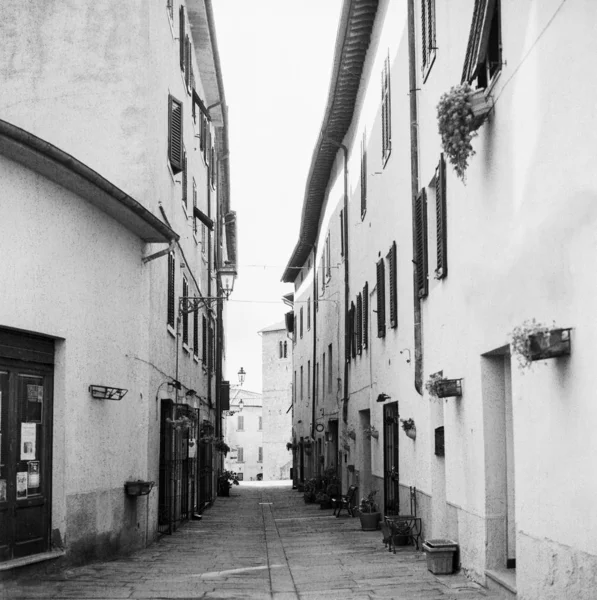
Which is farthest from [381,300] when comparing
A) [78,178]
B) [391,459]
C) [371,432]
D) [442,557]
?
[78,178]

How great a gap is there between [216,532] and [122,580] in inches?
294

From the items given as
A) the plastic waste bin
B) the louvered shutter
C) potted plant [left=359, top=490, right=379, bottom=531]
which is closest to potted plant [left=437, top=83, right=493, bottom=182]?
the plastic waste bin

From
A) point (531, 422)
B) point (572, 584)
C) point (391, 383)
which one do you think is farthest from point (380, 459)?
point (572, 584)

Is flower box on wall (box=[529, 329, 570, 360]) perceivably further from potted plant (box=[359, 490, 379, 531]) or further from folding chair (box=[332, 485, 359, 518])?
folding chair (box=[332, 485, 359, 518])

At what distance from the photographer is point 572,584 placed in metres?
6.96

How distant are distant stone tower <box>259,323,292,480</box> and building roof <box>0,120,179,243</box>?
5449cm

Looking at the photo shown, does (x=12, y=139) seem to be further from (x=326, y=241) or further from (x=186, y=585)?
(x=326, y=241)

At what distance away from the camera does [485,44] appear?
30.7 feet

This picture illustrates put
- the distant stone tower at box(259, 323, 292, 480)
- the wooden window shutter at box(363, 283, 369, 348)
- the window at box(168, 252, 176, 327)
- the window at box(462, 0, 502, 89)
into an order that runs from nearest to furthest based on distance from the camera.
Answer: the window at box(462, 0, 502, 89), the window at box(168, 252, 176, 327), the wooden window shutter at box(363, 283, 369, 348), the distant stone tower at box(259, 323, 292, 480)

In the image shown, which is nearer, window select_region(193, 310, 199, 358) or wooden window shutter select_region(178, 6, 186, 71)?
wooden window shutter select_region(178, 6, 186, 71)

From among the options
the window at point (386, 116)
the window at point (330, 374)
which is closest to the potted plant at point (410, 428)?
the window at point (386, 116)

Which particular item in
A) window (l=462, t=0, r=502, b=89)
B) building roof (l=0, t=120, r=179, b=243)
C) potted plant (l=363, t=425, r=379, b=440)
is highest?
window (l=462, t=0, r=502, b=89)

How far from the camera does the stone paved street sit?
33.2 feet

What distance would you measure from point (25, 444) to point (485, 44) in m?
6.62
